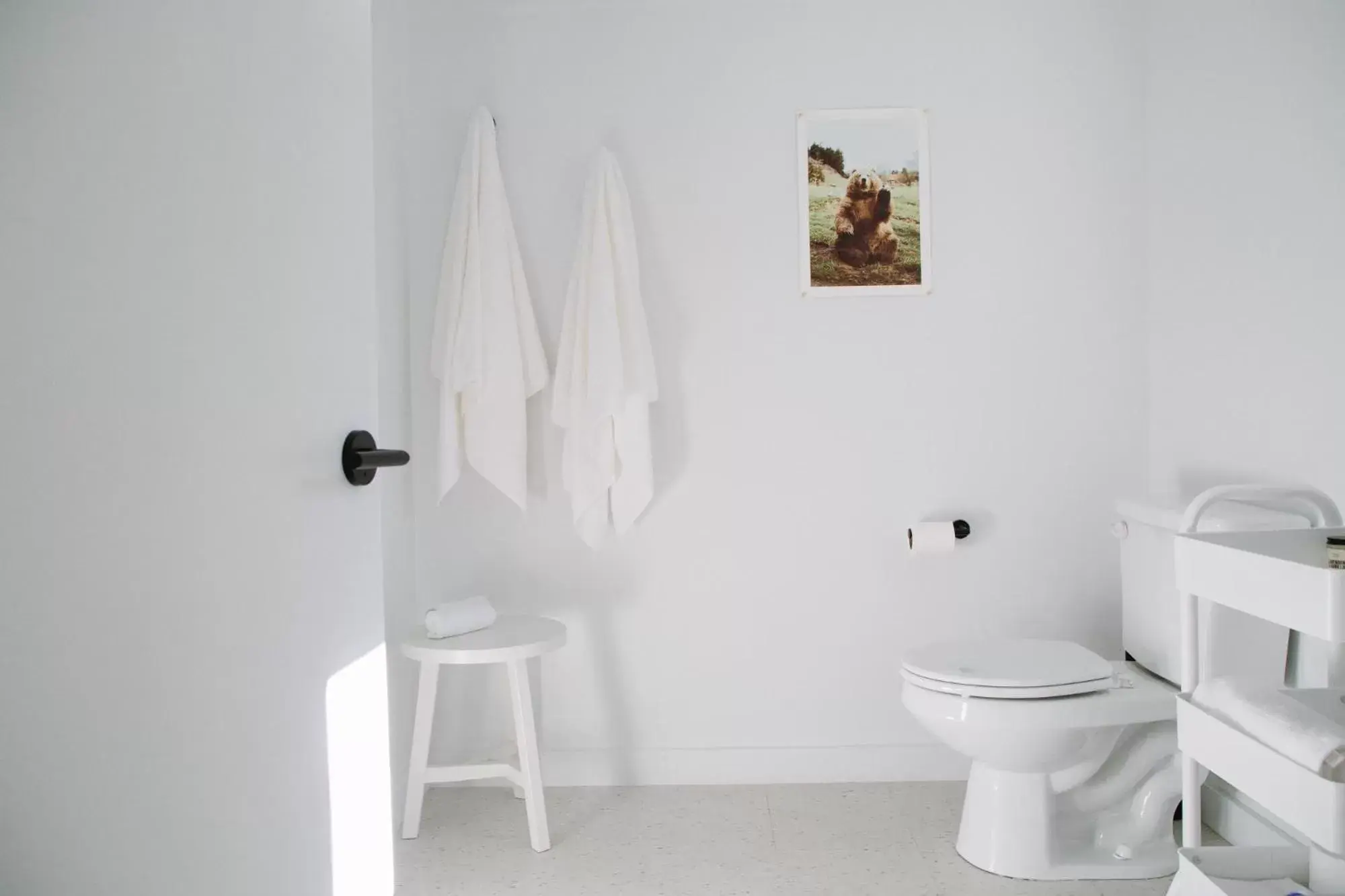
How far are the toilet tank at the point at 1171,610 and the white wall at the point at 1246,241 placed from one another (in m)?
0.19

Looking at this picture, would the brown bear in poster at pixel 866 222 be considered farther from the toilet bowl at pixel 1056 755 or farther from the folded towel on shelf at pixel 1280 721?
the folded towel on shelf at pixel 1280 721

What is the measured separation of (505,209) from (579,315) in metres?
0.37

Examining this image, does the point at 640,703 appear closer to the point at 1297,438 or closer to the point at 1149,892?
the point at 1149,892

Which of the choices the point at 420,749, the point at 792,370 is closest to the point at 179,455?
the point at 420,749

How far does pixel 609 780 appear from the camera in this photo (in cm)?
277

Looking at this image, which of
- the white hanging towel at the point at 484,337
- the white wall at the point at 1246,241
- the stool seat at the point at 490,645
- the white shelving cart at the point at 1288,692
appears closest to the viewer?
the white shelving cart at the point at 1288,692

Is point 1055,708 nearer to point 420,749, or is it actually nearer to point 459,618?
point 459,618

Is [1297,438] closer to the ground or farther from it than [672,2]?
closer to the ground

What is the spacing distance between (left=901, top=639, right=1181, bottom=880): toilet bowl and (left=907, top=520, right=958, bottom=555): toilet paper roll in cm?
36

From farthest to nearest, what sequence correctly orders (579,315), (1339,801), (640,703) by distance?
(640,703)
(579,315)
(1339,801)

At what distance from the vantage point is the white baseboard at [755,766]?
9.04 ft

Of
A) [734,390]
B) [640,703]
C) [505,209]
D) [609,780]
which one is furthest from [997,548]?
[505,209]

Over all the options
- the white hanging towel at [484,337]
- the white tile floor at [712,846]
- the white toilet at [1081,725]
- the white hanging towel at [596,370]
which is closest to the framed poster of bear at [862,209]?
the white hanging towel at [596,370]

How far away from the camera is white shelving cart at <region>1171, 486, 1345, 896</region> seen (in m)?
1.24
